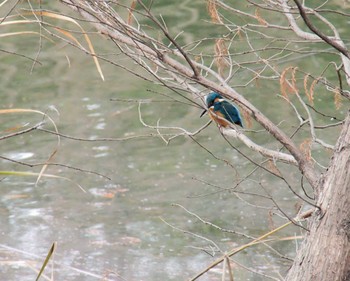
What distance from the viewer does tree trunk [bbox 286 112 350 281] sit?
1.88 meters

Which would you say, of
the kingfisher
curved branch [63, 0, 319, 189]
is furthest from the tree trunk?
the kingfisher

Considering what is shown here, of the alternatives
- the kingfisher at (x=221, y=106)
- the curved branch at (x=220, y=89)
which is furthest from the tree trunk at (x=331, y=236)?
the kingfisher at (x=221, y=106)

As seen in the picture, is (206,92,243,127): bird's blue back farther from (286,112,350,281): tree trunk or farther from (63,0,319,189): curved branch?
(286,112,350,281): tree trunk

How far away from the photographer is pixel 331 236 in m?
1.90

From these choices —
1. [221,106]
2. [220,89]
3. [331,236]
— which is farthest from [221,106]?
[331,236]

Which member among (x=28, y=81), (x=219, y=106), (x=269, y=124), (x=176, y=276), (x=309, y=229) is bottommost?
(x=28, y=81)

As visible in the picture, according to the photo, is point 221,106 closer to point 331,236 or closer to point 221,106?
point 221,106

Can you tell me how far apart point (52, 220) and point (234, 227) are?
1223mm

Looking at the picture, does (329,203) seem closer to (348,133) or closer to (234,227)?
(348,133)

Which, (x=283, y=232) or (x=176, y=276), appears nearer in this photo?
(x=176, y=276)

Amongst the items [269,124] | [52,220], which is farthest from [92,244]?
[269,124]

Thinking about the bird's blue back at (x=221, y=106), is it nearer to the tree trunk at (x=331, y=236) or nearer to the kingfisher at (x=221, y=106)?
the kingfisher at (x=221, y=106)

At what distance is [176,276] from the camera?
4.52 metres

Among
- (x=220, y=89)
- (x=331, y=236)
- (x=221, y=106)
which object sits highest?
(x=220, y=89)
